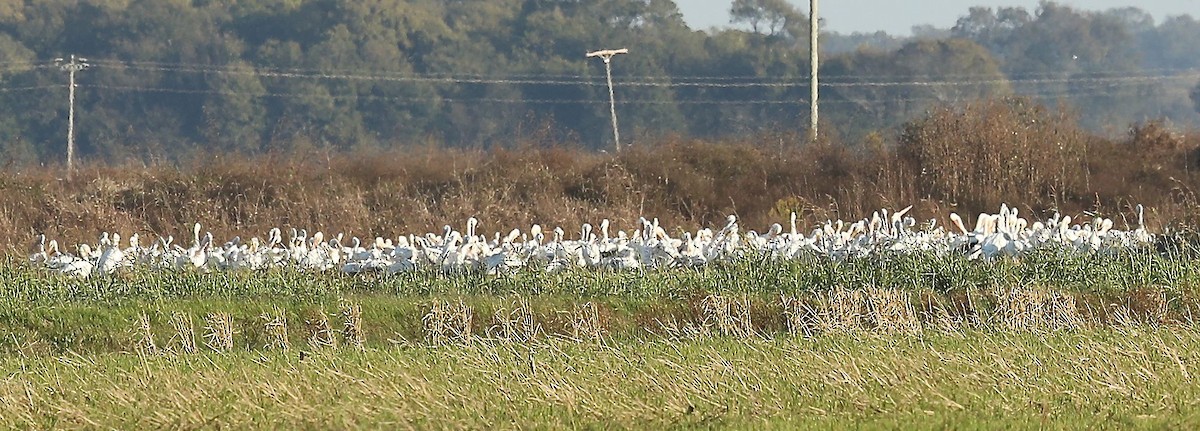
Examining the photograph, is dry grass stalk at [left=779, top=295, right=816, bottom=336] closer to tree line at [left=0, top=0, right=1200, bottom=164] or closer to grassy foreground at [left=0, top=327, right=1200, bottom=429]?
grassy foreground at [left=0, top=327, right=1200, bottom=429]

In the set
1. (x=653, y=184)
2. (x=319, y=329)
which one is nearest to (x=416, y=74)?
(x=653, y=184)

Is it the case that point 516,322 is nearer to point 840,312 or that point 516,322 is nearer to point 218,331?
point 218,331

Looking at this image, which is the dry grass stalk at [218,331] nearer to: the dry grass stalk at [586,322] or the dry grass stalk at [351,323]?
the dry grass stalk at [351,323]

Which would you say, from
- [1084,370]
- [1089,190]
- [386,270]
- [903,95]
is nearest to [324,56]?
[903,95]

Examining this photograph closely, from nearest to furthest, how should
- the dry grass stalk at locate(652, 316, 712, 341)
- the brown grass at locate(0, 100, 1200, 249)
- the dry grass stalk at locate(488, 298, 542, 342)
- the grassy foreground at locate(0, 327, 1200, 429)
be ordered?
the grassy foreground at locate(0, 327, 1200, 429) < the dry grass stalk at locate(652, 316, 712, 341) < the dry grass stalk at locate(488, 298, 542, 342) < the brown grass at locate(0, 100, 1200, 249)

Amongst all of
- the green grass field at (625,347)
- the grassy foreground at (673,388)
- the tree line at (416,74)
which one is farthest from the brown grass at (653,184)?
the tree line at (416,74)

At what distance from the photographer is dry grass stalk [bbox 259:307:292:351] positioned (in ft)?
41.5

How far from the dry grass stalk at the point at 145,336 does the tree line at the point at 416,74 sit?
3035 centimetres

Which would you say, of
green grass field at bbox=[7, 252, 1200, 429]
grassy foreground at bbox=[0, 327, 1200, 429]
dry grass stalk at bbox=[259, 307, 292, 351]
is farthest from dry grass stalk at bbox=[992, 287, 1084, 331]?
dry grass stalk at bbox=[259, 307, 292, 351]

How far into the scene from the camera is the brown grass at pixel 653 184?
24.0 meters

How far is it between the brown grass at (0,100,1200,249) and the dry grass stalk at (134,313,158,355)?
10200mm

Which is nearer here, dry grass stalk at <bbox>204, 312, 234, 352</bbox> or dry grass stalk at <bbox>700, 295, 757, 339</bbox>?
dry grass stalk at <bbox>700, 295, 757, 339</bbox>

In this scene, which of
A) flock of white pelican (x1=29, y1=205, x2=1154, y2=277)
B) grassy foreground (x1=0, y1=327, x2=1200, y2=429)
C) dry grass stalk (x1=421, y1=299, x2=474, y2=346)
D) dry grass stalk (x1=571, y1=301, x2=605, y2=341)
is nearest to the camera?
grassy foreground (x1=0, y1=327, x2=1200, y2=429)

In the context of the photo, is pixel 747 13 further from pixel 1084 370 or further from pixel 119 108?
pixel 1084 370
